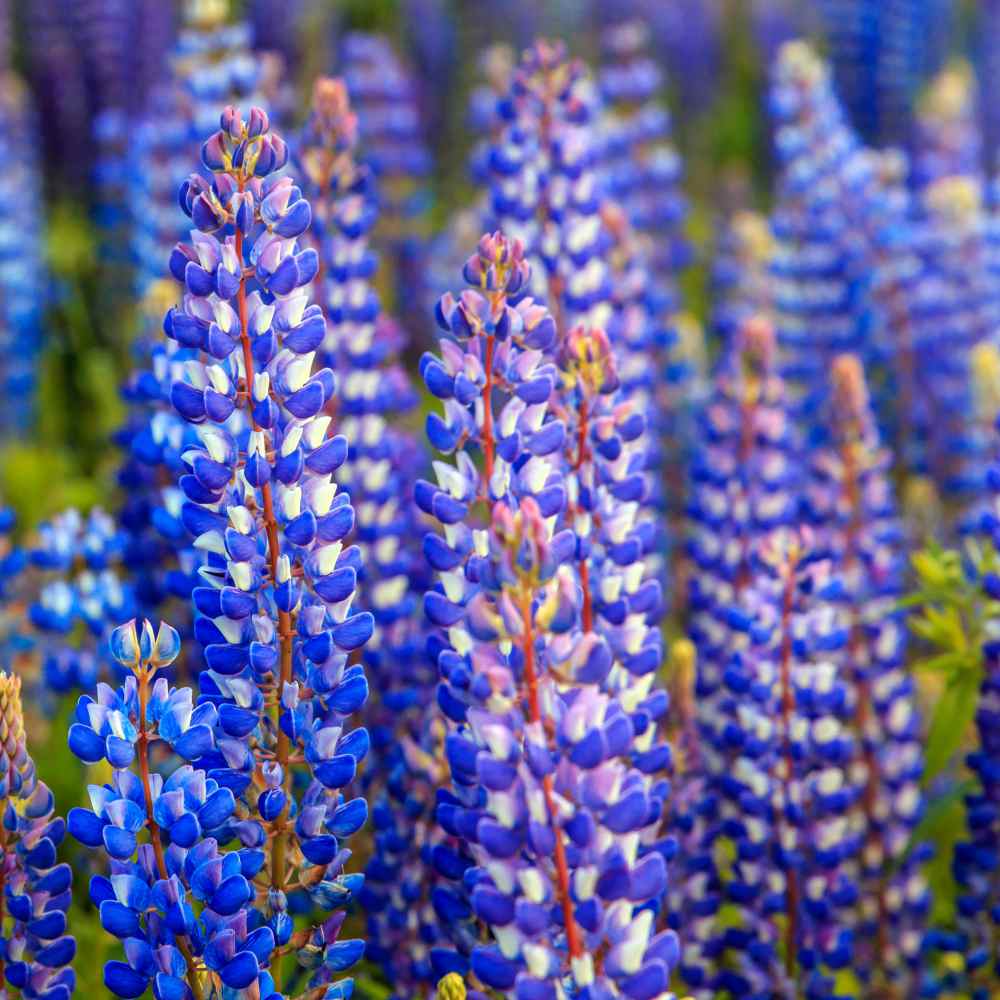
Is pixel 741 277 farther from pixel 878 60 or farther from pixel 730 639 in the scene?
pixel 730 639

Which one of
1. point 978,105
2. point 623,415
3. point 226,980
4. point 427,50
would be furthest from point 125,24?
point 226,980

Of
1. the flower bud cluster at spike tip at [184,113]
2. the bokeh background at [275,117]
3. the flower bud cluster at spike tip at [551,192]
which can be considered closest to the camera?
the flower bud cluster at spike tip at [551,192]

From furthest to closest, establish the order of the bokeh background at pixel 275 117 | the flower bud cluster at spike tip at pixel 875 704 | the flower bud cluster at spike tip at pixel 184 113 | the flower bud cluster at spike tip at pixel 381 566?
the bokeh background at pixel 275 117
the flower bud cluster at spike tip at pixel 184 113
the flower bud cluster at spike tip at pixel 875 704
the flower bud cluster at spike tip at pixel 381 566

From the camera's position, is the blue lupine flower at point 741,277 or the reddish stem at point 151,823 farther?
the blue lupine flower at point 741,277

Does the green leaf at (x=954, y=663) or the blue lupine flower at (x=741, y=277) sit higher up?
the blue lupine flower at (x=741, y=277)

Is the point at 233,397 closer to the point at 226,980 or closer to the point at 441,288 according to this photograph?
the point at 226,980

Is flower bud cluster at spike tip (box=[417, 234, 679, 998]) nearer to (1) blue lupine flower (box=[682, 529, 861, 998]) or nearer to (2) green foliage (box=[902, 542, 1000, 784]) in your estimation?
(1) blue lupine flower (box=[682, 529, 861, 998])

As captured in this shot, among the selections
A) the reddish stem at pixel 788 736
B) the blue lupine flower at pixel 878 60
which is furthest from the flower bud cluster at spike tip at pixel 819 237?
the blue lupine flower at pixel 878 60

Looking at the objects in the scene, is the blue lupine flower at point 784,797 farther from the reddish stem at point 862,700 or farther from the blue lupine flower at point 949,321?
the blue lupine flower at point 949,321
